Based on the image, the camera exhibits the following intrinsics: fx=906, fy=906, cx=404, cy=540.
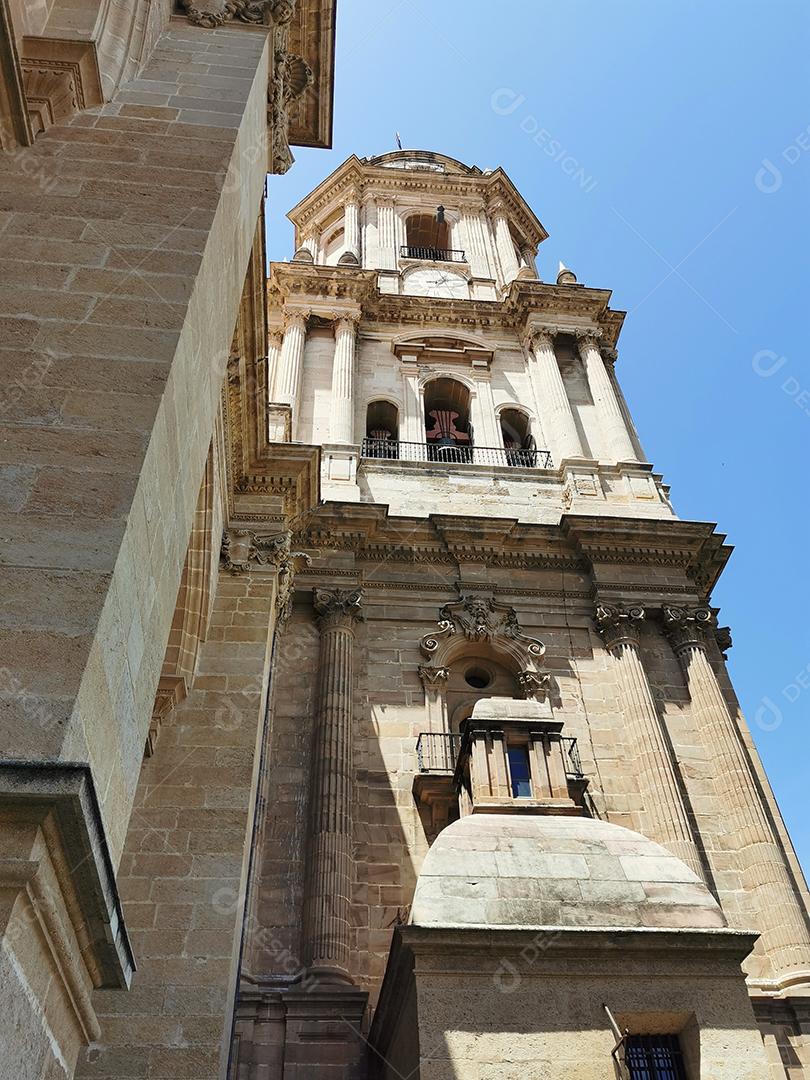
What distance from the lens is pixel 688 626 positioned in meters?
16.3

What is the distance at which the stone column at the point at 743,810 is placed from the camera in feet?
39.9

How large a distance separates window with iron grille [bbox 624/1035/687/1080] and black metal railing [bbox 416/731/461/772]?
5.76 meters

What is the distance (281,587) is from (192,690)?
3.01 m

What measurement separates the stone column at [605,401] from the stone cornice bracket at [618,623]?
4.97m

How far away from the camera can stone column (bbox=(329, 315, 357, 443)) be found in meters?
20.1

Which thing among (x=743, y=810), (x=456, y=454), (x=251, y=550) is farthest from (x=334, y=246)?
(x=743, y=810)

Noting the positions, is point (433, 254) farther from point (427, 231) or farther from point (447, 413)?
point (447, 413)

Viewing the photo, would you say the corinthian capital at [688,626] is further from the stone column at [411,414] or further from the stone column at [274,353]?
the stone column at [274,353]

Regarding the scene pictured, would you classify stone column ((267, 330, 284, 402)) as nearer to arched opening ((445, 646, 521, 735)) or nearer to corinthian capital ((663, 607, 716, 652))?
arched opening ((445, 646, 521, 735))

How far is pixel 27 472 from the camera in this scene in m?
4.83

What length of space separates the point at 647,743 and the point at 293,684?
5.73 metres

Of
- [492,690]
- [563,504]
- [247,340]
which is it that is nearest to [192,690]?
[247,340]

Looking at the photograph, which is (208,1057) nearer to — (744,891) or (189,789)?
(189,789)

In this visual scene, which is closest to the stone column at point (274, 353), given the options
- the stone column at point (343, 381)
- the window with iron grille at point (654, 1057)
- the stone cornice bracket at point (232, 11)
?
the stone column at point (343, 381)
